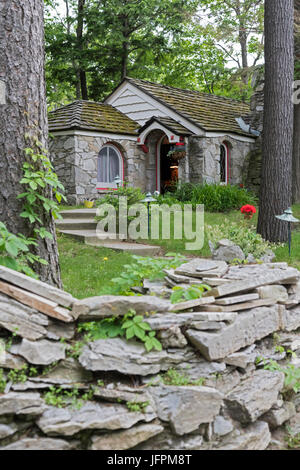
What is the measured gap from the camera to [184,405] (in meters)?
3.02

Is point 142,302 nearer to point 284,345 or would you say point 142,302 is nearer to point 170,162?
point 284,345

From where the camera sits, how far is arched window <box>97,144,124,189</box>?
15.1 meters

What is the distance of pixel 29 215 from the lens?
13.3 feet

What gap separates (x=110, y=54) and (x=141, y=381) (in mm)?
19721

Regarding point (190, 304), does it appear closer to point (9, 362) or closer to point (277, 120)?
point (9, 362)

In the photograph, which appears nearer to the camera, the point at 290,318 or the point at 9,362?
the point at 9,362

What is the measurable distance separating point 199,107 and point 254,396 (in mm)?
14588

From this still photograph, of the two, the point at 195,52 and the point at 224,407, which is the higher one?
the point at 195,52

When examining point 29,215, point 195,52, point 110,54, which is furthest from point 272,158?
point 195,52

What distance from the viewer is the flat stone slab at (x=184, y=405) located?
300 cm

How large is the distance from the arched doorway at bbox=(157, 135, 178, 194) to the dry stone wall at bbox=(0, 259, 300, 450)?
13038mm

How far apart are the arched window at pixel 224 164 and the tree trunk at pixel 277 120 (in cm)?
735

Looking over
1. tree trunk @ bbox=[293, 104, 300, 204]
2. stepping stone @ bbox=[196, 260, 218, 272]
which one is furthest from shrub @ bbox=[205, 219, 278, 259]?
tree trunk @ bbox=[293, 104, 300, 204]

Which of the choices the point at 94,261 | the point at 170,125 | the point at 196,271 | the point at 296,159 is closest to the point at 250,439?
the point at 196,271
